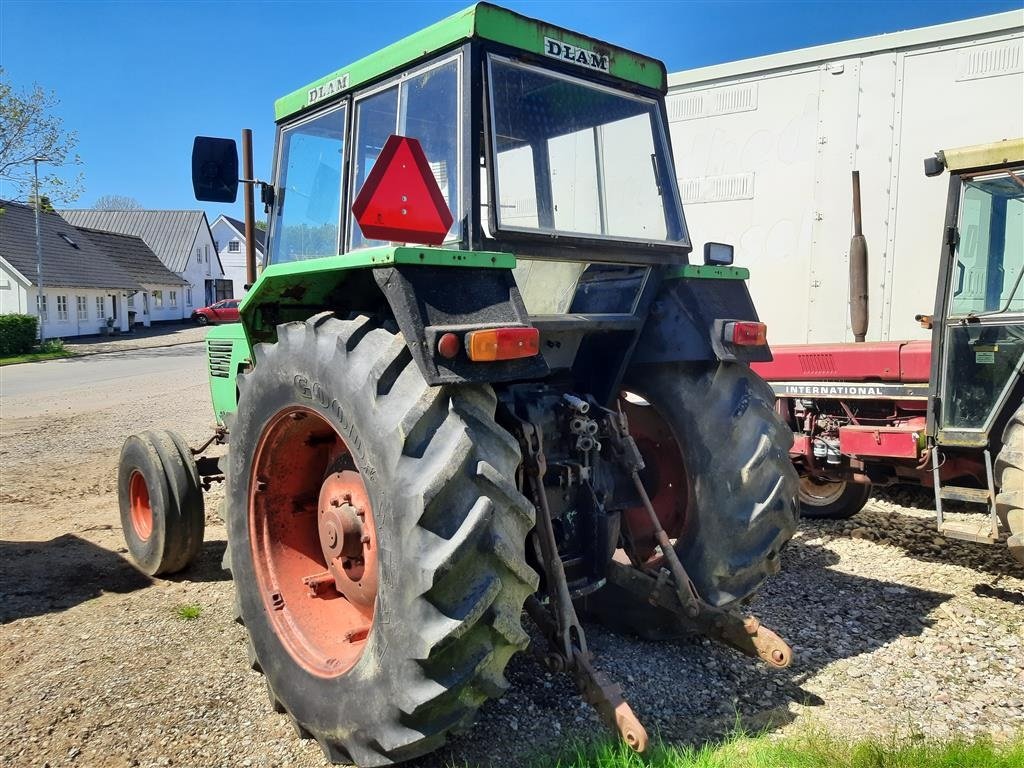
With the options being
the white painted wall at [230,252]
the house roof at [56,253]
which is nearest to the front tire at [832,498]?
the house roof at [56,253]

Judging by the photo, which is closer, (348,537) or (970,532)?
(348,537)

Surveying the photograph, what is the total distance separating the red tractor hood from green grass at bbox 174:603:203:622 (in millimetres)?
3816

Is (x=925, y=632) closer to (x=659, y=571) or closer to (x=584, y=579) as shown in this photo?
(x=659, y=571)

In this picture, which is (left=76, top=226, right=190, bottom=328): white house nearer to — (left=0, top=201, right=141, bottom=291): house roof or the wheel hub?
(left=0, top=201, right=141, bottom=291): house roof

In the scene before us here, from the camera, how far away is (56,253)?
34.3m

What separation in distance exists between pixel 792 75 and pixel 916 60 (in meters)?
0.94

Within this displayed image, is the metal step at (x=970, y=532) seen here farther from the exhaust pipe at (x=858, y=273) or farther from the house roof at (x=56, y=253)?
the house roof at (x=56, y=253)

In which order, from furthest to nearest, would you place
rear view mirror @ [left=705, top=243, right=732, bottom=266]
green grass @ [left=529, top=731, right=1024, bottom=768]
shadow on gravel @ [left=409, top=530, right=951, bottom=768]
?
1. rear view mirror @ [left=705, top=243, right=732, bottom=266]
2. shadow on gravel @ [left=409, top=530, right=951, bottom=768]
3. green grass @ [left=529, top=731, right=1024, bottom=768]

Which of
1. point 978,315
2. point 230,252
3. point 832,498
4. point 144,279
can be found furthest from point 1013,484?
point 230,252

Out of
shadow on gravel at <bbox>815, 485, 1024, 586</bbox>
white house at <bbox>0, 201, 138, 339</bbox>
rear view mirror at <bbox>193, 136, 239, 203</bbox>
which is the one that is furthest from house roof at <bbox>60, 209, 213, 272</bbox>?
rear view mirror at <bbox>193, 136, 239, 203</bbox>

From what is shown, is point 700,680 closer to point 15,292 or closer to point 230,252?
point 15,292

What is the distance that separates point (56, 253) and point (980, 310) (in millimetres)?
37255

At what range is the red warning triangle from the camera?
2.48m

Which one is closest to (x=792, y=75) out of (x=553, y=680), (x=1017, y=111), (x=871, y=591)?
(x=1017, y=111)
